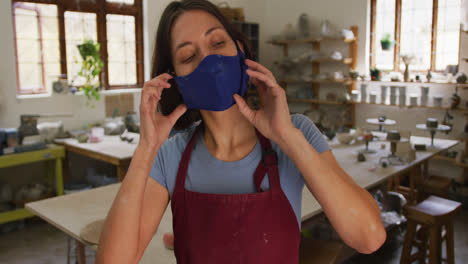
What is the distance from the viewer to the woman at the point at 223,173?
44.3 inches

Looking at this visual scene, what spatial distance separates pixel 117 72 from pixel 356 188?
5180mm

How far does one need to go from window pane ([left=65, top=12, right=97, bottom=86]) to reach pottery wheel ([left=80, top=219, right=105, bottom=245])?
3698 millimetres

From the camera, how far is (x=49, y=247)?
406 centimetres

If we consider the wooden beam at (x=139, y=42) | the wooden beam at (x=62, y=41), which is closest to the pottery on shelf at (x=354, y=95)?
the wooden beam at (x=139, y=42)

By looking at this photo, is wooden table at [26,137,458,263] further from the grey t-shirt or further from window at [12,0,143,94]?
window at [12,0,143,94]

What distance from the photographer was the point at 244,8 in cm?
748

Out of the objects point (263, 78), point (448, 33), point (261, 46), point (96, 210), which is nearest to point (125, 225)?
point (263, 78)

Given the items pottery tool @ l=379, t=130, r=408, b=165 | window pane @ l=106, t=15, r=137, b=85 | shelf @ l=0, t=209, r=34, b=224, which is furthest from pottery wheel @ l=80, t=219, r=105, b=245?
window pane @ l=106, t=15, r=137, b=85

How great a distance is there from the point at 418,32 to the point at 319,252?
4613mm

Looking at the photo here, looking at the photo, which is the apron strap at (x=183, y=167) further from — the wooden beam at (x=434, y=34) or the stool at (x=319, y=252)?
the wooden beam at (x=434, y=34)

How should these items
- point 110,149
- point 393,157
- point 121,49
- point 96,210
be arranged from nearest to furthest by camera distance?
point 96,210 → point 393,157 → point 110,149 → point 121,49

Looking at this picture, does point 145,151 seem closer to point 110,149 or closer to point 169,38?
point 169,38

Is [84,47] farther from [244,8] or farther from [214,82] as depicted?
[214,82]

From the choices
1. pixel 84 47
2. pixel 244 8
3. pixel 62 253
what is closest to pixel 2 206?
pixel 62 253
